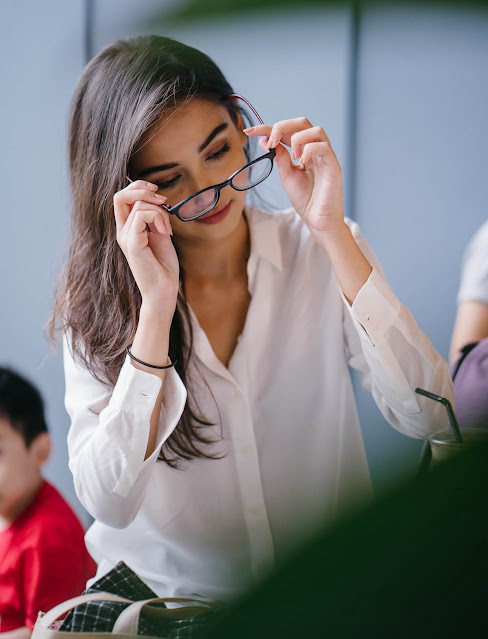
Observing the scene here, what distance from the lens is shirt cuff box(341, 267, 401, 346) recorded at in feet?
2.80

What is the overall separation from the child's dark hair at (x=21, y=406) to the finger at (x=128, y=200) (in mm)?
632

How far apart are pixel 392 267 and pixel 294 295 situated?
537 millimetres

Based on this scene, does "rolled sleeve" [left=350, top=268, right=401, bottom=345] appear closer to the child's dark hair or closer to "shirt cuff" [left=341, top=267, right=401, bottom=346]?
"shirt cuff" [left=341, top=267, right=401, bottom=346]

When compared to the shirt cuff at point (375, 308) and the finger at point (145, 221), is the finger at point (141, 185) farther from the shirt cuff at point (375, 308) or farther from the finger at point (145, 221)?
the shirt cuff at point (375, 308)

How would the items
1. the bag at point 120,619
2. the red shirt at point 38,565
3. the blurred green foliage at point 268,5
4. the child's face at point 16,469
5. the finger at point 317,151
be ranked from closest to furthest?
the blurred green foliage at point 268,5 < the bag at point 120,619 < the finger at point 317,151 < the red shirt at point 38,565 < the child's face at point 16,469

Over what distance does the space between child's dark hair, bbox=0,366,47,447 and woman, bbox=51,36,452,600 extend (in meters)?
0.34

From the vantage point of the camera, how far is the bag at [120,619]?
63cm

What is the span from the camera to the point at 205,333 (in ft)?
3.63

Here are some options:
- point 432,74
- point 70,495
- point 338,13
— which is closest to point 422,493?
point 338,13

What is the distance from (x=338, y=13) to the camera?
190mm

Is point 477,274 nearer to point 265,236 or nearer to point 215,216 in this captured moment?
point 265,236

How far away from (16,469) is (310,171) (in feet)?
2.82

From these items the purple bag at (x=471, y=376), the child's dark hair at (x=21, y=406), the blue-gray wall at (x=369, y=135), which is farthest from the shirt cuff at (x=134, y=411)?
the child's dark hair at (x=21, y=406)

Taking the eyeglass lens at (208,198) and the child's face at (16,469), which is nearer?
the eyeglass lens at (208,198)
